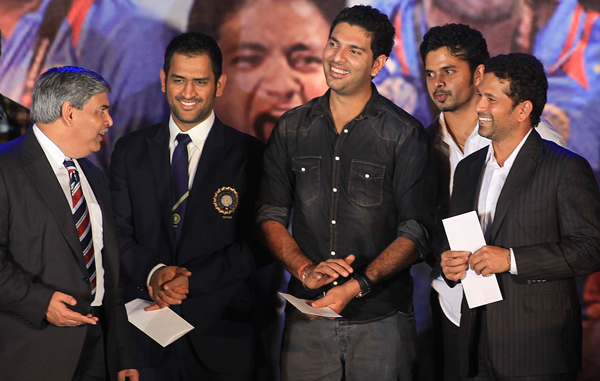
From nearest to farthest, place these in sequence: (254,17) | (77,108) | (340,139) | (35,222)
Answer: (35,222) → (77,108) → (340,139) → (254,17)

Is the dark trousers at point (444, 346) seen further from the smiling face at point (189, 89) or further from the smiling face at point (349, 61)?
the smiling face at point (189, 89)

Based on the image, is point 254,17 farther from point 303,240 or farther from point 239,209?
point 303,240

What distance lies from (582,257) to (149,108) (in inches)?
119

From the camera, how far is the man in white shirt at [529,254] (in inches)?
97.4

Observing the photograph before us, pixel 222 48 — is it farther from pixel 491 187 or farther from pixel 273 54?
pixel 491 187

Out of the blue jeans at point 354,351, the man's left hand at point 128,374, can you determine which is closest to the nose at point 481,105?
the blue jeans at point 354,351

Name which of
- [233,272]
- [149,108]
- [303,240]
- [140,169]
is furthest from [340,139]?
[149,108]

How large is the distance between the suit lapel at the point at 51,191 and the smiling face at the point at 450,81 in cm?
215

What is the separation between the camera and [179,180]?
3242 mm

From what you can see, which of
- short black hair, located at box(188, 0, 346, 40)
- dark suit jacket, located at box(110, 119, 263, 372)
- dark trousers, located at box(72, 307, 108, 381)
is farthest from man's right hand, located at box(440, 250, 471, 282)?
short black hair, located at box(188, 0, 346, 40)

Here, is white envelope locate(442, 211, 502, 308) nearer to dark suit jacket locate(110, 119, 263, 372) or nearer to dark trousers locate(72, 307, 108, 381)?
dark suit jacket locate(110, 119, 263, 372)

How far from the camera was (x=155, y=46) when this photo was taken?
13.9 feet

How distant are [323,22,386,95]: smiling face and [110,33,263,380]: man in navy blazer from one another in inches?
26.3

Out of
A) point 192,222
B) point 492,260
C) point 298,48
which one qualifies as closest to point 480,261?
point 492,260
